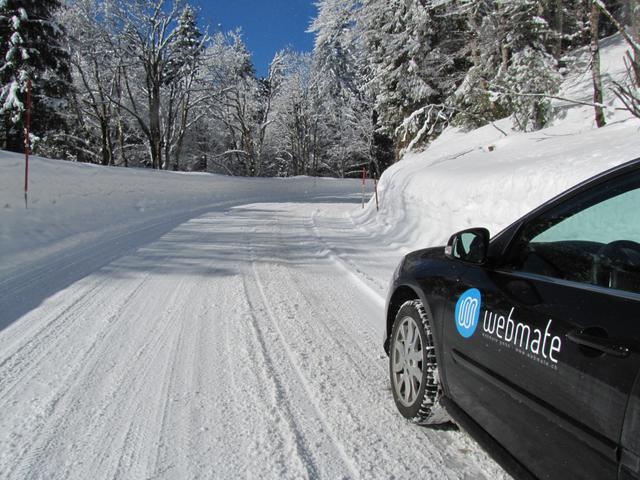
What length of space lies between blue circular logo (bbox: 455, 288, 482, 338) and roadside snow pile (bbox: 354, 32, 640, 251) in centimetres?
418

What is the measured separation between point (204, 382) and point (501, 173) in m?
6.00

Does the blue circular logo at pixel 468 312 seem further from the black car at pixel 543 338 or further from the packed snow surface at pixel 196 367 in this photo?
the packed snow surface at pixel 196 367

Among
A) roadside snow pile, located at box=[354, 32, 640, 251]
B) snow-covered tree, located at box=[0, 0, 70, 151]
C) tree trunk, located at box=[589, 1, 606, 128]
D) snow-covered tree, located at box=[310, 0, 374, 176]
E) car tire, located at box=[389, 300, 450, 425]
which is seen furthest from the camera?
snow-covered tree, located at box=[310, 0, 374, 176]

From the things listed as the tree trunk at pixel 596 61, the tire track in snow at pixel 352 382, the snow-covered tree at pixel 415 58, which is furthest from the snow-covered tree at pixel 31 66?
the tree trunk at pixel 596 61

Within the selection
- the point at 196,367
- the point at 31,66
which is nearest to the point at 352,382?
the point at 196,367

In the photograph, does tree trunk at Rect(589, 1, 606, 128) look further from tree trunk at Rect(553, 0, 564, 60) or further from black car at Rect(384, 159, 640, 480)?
black car at Rect(384, 159, 640, 480)

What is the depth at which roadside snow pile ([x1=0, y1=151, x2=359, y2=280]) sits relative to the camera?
293 inches

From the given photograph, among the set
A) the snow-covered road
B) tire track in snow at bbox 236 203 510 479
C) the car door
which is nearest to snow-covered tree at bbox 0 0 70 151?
the snow-covered road

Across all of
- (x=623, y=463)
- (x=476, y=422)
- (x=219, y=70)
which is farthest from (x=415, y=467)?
(x=219, y=70)

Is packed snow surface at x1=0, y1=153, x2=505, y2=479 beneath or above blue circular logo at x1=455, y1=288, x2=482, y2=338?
beneath

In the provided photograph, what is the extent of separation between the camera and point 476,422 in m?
2.10

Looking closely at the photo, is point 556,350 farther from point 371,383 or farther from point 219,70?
point 219,70

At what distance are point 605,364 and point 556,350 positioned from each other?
0.70 ft

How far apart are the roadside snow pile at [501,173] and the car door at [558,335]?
13.1ft
